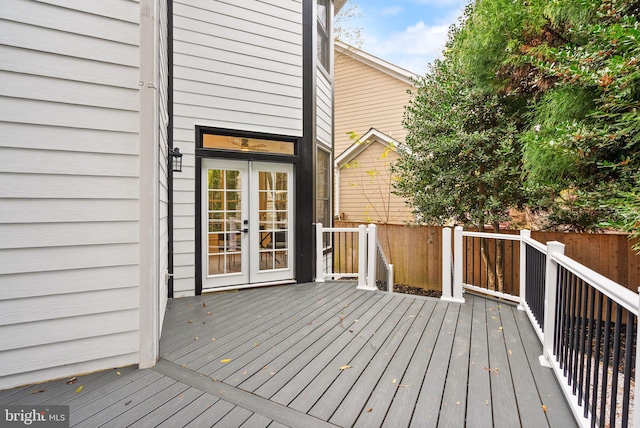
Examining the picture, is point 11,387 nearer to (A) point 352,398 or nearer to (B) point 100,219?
(B) point 100,219

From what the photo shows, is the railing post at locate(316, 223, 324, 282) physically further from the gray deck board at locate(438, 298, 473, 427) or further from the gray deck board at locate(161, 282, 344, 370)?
the gray deck board at locate(438, 298, 473, 427)

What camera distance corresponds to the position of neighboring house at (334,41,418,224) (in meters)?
8.70

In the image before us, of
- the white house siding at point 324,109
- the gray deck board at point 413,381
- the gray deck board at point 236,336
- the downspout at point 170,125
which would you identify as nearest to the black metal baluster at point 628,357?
the gray deck board at point 413,381

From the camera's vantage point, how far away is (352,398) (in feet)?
6.30

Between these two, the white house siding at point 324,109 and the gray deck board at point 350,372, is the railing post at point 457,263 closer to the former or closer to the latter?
the gray deck board at point 350,372

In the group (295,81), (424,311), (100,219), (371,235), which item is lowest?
(424,311)

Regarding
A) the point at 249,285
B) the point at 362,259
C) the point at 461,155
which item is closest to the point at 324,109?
the point at 461,155

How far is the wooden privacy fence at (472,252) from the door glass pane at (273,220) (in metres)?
2.50

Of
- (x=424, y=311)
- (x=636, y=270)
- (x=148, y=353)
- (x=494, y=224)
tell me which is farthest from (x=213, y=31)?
(x=636, y=270)

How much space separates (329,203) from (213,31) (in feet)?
10.7

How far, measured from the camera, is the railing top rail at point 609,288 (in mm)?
1201

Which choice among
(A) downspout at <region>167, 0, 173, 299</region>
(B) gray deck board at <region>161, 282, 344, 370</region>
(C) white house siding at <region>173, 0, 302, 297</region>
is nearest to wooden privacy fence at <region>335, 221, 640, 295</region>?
(B) gray deck board at <region>161, 282, 344, 370</region>

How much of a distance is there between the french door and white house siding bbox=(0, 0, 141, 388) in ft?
6.74

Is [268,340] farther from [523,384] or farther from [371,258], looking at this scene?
[371,258]
